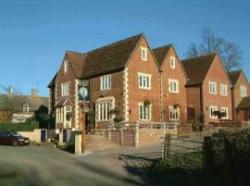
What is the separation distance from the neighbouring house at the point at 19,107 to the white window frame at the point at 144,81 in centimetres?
2623

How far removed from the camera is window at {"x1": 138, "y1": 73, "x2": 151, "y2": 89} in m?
45.3

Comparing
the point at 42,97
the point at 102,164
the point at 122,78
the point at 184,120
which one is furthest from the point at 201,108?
the point at 42,97

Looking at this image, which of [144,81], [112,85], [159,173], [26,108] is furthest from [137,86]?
[26,108]

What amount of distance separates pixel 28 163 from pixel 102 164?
4.54 meters

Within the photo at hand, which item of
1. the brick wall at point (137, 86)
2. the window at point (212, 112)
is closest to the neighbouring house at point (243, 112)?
the window at point (212, 112)

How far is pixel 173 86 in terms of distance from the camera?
164 feet

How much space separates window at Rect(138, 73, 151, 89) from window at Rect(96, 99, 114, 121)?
11.9 feet

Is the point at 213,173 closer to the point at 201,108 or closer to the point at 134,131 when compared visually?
the point at 134,131

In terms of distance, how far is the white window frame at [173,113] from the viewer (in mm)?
48562

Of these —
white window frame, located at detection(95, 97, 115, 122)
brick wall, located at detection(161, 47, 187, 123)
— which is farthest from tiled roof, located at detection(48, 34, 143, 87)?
brick wall, located at detection(161, 47, 187, 123)

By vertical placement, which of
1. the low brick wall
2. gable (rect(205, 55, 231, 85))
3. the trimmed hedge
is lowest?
the low brick wall

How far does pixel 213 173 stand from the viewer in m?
17.6

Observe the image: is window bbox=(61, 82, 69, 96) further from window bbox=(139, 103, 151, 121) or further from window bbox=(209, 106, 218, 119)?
window bbox=(209, 106, 218, 119)

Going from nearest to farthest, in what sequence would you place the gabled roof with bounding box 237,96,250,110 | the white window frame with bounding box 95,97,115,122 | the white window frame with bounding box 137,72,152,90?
the white window frame with bounding box 95,97,115,122 < the white window frame with bounding box 137,72,152,90 < the gabled roof with bounding box 237,96,250,110
